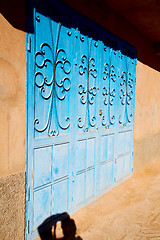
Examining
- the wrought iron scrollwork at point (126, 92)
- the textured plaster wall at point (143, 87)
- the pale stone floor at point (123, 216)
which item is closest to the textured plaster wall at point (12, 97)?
the pale stone floor at point (123, 216)

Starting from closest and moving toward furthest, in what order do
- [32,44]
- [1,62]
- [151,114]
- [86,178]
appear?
[1,62] → [32,44] → [86,178] → [151,114]

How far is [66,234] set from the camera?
9.95 feet

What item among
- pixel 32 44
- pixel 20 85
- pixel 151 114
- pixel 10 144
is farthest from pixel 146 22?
pixel 10 144

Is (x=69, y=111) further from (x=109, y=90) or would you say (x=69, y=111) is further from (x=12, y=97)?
(x=109, y=90)

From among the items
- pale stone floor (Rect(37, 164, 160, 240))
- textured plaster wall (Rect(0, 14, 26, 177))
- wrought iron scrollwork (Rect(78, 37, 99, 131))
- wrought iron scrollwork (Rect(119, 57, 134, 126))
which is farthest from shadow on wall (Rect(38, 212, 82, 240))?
wrought iron scrollwork (Rect(119, 57, 134, 126))

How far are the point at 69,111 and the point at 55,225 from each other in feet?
5.71

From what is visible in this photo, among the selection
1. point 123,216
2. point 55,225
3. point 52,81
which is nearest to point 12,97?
point 52,81

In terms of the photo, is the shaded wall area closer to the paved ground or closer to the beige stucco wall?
the beige stucco wall

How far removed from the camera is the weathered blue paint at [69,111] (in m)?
2.78

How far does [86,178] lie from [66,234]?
101 cm

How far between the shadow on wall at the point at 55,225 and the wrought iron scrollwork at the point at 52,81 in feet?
4.25

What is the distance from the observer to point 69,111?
130 inches

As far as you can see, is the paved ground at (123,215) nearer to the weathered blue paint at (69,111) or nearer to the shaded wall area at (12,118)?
the weathered blue paint at (69,111)

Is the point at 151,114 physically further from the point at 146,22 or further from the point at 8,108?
the point at 8,108
